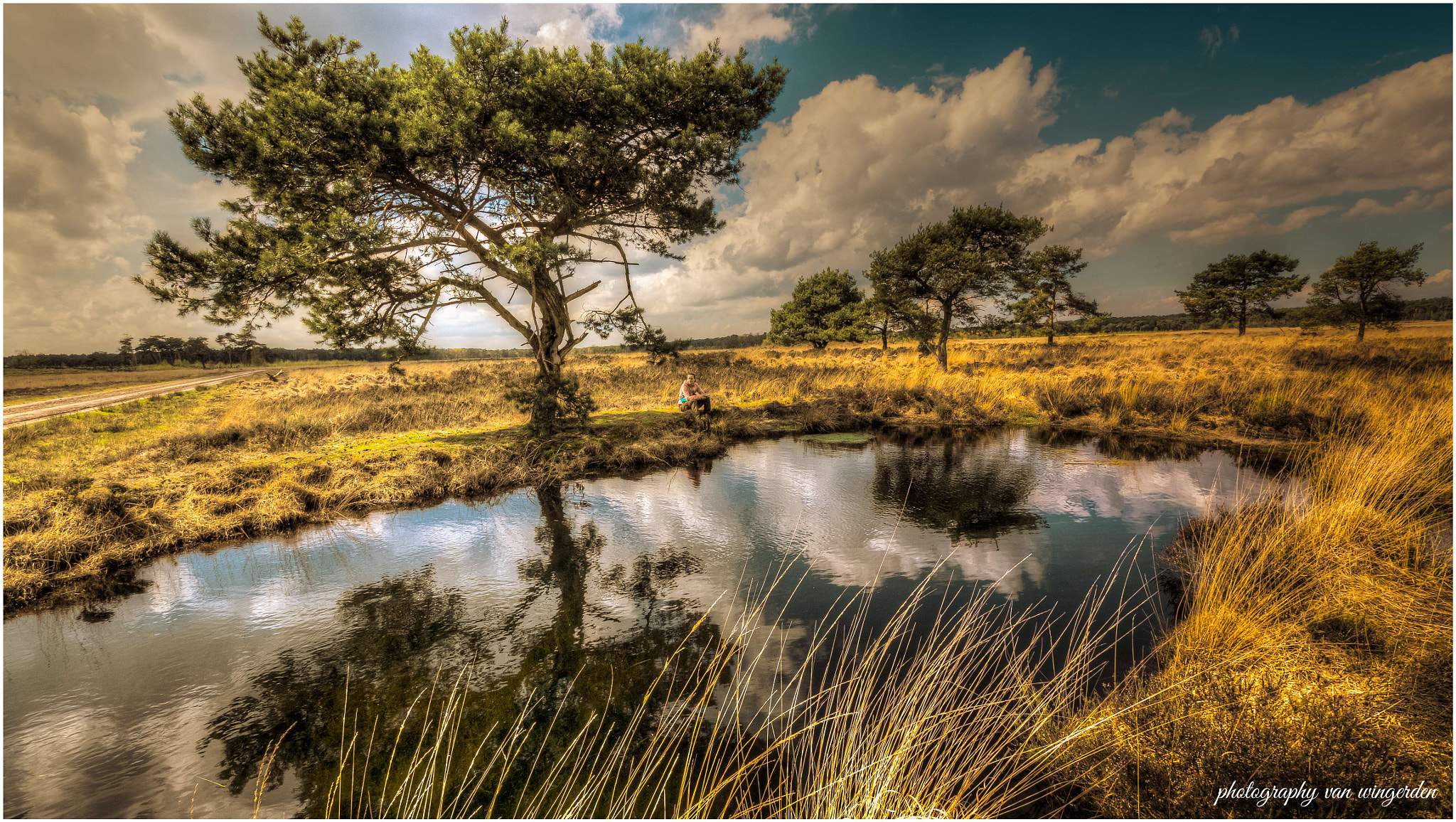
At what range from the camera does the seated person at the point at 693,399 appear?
12.5 m

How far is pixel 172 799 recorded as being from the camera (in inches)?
106

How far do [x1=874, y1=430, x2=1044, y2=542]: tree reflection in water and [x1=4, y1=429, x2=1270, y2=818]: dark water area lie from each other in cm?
7

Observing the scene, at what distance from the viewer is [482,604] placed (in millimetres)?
4590

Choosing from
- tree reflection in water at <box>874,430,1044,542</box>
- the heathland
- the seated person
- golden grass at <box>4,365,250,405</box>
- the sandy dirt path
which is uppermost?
golden grass at <box>4,365,250,405</box>

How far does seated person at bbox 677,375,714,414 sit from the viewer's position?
40.9 feet

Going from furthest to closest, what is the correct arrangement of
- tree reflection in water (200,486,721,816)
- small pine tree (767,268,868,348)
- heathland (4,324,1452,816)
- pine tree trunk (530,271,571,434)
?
small pine tree (767,268,868,348)
pine tree trunk (530,271,571,434)
tree reflection in water (200,486,721,816)
heathland (4,324,1452,816)

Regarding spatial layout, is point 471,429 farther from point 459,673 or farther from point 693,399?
point 459,673

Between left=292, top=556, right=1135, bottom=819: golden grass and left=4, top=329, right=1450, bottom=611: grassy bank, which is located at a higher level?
left=4, top=329, right=1450, bottom=611: grassy bank

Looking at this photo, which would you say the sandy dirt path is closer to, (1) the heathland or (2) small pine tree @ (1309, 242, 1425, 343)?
(1) the heathland

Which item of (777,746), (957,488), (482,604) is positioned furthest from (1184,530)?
(482,604)

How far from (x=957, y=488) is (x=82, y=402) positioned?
1539 inches

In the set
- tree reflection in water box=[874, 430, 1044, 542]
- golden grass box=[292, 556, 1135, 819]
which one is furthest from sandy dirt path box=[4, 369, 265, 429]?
tree reflection in water box=[874, 430, 1044, 542]

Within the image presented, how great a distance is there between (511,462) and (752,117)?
872 cm

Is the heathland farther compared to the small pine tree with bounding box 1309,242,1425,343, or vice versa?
the small pine tree with bounding box 1309,242,1425,343
